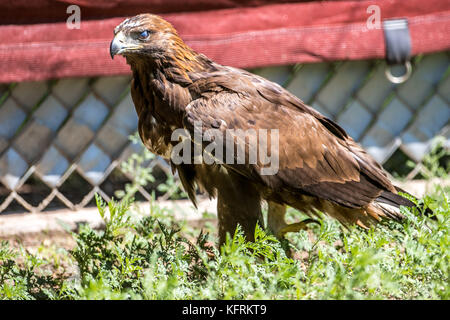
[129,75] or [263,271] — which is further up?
[129,75]

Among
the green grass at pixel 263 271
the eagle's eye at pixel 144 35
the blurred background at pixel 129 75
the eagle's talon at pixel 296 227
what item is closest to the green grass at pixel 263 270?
the green grass at pixel 263 271

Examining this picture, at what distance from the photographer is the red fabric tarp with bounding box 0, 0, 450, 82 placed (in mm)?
4340

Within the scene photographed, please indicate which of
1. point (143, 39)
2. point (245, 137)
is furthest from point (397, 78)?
point (143, 39)

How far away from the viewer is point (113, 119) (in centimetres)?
456

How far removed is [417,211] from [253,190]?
3.09 ft

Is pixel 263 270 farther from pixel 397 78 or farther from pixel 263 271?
pixel 397 78

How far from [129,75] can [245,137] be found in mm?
1718

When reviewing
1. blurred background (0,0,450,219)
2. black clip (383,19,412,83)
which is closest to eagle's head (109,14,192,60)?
blurred background (0,0,450,219)

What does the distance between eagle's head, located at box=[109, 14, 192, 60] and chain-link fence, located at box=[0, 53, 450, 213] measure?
128cm

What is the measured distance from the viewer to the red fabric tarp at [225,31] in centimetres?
434

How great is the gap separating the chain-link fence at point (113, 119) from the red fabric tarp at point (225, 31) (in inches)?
7.6

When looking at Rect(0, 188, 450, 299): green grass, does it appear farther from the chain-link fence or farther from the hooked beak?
the chain-link fence

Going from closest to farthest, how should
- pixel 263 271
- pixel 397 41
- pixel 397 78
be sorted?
pixel 263 271 → pixel 397 41 → pixel 397 78

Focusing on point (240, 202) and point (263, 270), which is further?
point (240, 202)
